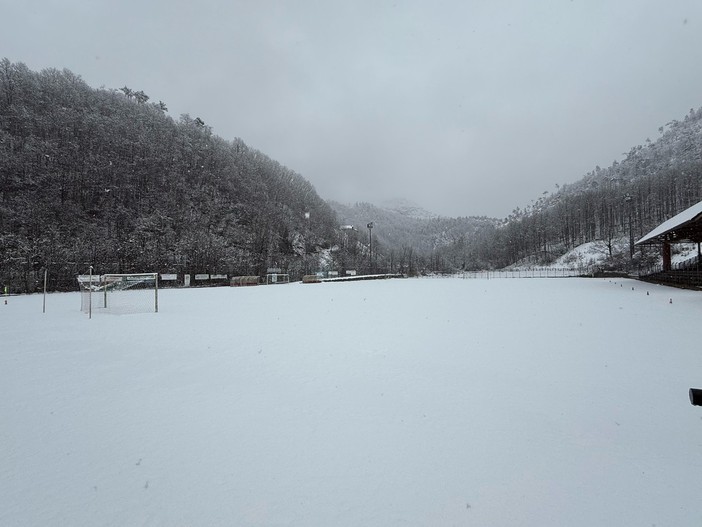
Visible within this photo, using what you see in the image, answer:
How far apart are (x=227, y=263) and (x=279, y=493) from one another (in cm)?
4157

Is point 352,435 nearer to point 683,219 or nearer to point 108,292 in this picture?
point 108,292

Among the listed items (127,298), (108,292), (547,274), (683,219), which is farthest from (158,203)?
(547,274)

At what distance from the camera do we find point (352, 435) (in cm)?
317

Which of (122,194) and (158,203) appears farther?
(158,203)

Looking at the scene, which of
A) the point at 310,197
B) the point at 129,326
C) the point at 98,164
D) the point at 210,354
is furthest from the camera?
the point at 310,197

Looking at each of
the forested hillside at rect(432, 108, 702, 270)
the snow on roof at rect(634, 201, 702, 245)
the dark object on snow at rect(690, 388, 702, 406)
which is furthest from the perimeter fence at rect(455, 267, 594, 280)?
the dark object on snow at rect(690, 388, 702, 406)

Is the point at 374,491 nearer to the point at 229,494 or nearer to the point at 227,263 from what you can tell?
the point at 229,494

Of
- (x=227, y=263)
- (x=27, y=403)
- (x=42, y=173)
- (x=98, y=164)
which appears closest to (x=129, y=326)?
(x=27, y=403)

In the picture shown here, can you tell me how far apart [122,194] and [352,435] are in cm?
7114

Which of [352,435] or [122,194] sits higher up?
[122,194]

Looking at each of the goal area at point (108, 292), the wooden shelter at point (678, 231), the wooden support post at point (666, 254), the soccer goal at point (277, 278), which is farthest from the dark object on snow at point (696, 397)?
the soccer goal at point (277, 278)

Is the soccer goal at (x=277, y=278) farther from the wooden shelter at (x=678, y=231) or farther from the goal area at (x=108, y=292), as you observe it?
the wooden shelter at (x=678, y=231)

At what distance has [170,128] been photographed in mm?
79250

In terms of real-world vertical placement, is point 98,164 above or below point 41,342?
above
